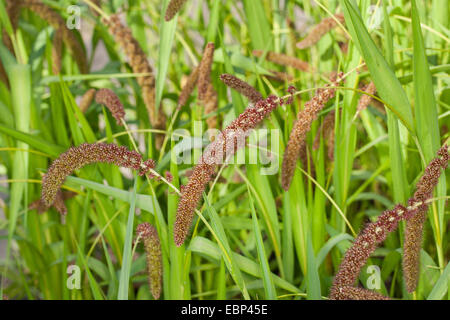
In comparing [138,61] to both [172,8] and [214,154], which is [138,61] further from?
[214,154]

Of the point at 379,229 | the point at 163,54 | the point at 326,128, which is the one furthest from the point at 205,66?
the point at 379,229

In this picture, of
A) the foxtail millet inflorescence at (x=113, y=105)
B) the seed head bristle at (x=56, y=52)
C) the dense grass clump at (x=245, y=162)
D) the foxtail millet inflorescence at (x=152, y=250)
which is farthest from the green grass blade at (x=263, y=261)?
the seed head bristle at (x=56, y=52)

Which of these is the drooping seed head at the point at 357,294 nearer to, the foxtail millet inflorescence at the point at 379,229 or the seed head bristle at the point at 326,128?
the foxtail millet inflorescence at the point at 379,229

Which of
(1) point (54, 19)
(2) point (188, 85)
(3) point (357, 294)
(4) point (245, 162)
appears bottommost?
(3) point (357, 294)
